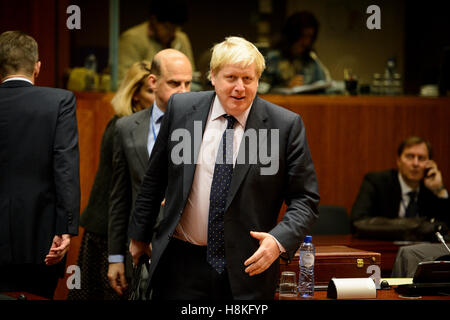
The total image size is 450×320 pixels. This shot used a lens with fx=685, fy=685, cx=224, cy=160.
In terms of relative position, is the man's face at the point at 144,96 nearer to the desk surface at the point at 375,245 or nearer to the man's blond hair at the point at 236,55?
the desk surface at the point at 375,245

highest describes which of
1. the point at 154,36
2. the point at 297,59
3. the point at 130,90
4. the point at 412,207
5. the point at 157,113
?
the point at 154,36

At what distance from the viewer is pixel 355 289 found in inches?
110

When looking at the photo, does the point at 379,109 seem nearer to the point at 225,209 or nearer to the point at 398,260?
the point at 398,260

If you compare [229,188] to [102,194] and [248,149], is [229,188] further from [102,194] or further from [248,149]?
[102,194]

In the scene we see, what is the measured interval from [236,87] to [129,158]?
1014 mm

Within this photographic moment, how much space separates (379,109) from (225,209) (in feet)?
11.1

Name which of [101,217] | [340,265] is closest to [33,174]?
[101,217]

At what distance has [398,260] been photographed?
3512mm

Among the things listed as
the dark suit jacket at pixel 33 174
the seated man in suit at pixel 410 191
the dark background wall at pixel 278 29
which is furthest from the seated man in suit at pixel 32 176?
the seated man in suit at pixel 410 191

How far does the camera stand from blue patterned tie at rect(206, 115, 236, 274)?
2.49 meters

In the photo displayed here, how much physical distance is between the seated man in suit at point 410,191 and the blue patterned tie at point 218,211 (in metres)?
2.50

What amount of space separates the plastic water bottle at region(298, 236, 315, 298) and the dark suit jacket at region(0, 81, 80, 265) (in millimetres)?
1021

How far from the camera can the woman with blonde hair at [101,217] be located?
383 cm

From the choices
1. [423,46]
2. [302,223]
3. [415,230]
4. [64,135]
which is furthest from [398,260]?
[423,46]
